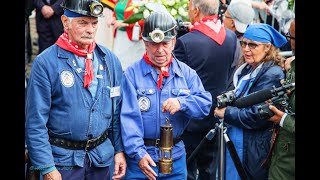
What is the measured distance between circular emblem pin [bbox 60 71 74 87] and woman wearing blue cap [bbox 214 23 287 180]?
1.60m

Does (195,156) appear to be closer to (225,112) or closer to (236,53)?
(225,112)

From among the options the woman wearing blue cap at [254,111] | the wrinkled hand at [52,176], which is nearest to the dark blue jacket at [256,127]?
the woman wearing blue cap at [254,111]

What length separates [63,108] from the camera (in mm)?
4906

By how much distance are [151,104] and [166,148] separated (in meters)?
0.40

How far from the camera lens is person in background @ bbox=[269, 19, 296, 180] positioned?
202 inches

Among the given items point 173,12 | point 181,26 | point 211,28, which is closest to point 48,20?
point 173,12

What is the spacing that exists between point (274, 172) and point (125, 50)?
393cm

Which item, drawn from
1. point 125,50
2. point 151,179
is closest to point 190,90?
point 151,179

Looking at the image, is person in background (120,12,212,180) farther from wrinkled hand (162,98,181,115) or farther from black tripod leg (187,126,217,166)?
black tripod leg (187,126,217,166)

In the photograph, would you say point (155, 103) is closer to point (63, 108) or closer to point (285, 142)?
point (63, 108)

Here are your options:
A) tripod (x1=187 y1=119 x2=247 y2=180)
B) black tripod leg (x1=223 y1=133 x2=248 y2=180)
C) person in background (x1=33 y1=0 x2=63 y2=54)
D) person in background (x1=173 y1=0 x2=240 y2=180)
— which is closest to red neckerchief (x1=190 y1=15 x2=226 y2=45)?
person in background (x1=173 y1=0 x2=240 y2=180)

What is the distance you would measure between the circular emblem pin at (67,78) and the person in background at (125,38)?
377cm

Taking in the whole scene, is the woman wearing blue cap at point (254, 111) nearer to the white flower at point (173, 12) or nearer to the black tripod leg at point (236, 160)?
the black tripod leg at point (236, 160)

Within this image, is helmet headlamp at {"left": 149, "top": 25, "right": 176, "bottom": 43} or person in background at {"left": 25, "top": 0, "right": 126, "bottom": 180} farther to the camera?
helmet headlamp at {"left": 149, "top": 25, "right": 176, "bottom": 43}
